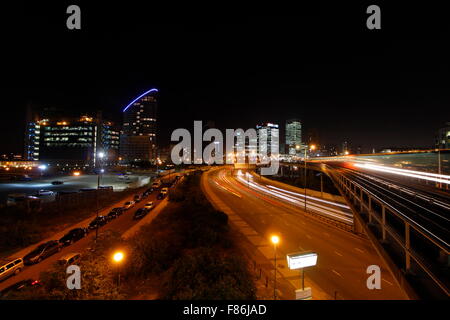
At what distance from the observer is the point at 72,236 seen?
16359mm

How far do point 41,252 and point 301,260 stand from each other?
52.0ft

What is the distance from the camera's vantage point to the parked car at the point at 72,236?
15608 millimetres

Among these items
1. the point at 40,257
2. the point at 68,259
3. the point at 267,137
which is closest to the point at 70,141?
the point at 40,257

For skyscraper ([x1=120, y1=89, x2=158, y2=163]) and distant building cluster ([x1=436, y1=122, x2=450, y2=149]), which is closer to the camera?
distant building cluster ([x1=436, y1=122, x2=450, y2=149])

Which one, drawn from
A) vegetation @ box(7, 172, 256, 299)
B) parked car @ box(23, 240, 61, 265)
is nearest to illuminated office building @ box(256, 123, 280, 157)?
vegetation @ box(7, 172, 256, 299)

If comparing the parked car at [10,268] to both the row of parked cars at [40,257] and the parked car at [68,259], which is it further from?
the parked car at [68,259]

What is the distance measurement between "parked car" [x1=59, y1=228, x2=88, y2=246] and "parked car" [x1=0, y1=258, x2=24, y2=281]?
3.30 meters

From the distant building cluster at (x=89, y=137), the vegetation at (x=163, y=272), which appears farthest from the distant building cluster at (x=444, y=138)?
the distant building cluster at (x=89, y=137)

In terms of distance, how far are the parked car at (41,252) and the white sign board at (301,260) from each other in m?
15.2

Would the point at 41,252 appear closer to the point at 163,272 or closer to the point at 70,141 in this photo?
the point at 163,272

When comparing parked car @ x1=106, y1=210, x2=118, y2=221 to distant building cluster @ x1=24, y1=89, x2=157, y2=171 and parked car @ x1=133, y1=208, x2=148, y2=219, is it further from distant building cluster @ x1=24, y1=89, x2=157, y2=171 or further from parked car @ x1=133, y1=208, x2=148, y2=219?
distant building cluster @ x1=24, y1=89, x2=157, y2=171

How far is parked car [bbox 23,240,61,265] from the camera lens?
12.8 meters
